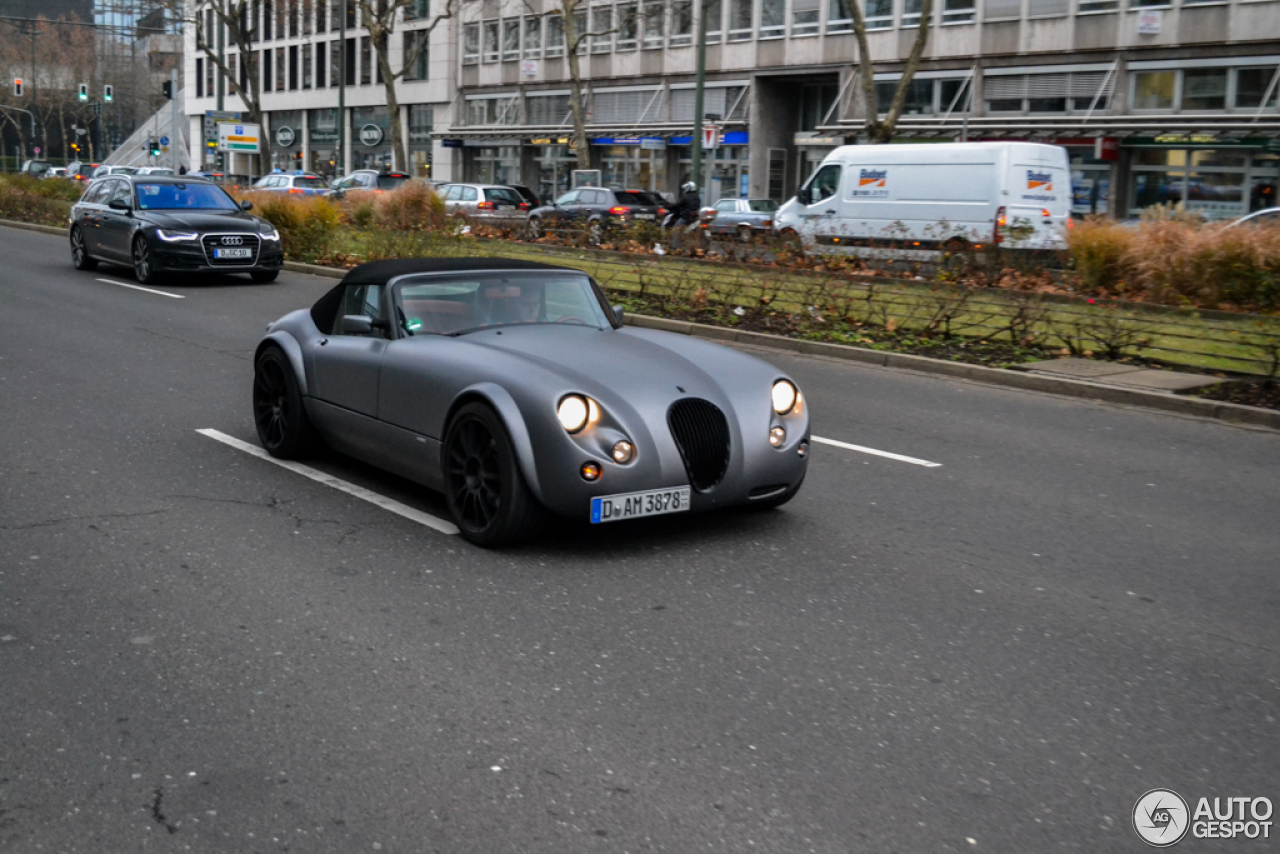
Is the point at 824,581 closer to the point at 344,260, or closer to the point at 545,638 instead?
the point at 545,638

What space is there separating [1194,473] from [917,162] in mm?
17764

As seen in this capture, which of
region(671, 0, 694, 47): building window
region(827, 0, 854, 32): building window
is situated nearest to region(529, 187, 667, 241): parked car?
region(827, 0, 854, 32): building window

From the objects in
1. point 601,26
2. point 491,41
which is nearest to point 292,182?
point 601,26

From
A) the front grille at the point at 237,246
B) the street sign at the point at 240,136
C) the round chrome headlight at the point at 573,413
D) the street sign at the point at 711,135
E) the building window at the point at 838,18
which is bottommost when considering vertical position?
the round chrome headlight at the point at 573,413

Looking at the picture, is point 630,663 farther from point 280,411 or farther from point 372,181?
point 372,181

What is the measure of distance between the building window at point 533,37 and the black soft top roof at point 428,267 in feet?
186

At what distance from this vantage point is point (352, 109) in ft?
249

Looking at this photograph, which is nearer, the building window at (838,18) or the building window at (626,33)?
the building window at (838,18)

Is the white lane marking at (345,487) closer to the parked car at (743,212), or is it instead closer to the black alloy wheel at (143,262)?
the black alloy wheel at (143,262)

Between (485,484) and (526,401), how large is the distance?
1.51 ft

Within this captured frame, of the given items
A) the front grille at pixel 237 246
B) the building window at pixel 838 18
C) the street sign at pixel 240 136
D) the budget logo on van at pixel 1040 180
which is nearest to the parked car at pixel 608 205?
the budget logo on van at pixel 1040 180

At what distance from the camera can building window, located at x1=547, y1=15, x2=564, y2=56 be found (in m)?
60.5

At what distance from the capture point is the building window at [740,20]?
50.8 meters

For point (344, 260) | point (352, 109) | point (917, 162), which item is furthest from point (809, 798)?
point (352, 109)
